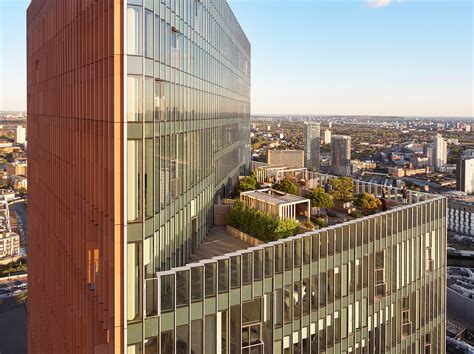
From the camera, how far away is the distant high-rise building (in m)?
177

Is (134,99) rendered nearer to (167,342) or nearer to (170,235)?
(170,235)

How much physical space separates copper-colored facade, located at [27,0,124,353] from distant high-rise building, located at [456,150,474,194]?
177 m

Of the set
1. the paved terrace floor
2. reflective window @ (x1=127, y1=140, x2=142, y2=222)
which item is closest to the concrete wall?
the paved terrace floor

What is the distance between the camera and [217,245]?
26.7m

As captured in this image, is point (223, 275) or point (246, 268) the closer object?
point (223, 275)

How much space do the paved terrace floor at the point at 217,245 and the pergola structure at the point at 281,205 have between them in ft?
9.09

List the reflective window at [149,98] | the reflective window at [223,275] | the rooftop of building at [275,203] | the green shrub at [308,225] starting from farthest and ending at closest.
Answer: the green shrub at [308,225]
the rooftop of building at [275,203]
the reflective window at [223,275]
the reflective window at [149,98]

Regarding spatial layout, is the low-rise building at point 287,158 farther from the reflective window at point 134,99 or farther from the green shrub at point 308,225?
the reflective window at point 134,99

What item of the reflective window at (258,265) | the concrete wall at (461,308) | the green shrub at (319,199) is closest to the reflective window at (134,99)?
the reflective window at (258,265)

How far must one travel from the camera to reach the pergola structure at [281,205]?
27969 millimetres

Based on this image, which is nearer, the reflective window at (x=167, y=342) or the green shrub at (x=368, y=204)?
the reflective window at (x=167, y=342)

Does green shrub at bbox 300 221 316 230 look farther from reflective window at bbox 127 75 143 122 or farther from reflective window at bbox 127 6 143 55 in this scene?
reflective window at bbox 127 6 143 55

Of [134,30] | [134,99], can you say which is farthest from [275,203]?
[134,30]

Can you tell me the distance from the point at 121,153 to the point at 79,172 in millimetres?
6690
